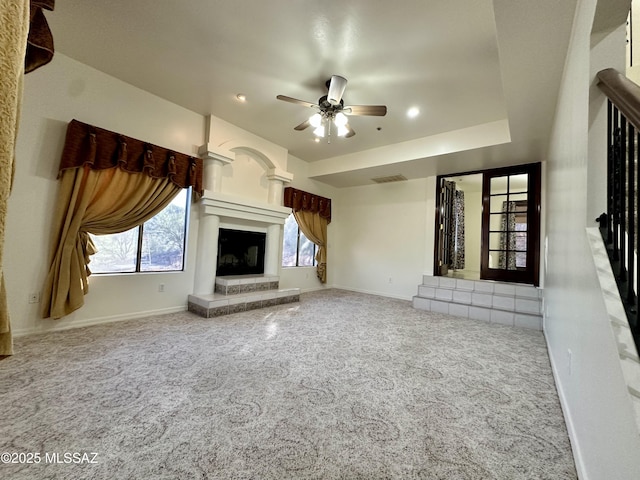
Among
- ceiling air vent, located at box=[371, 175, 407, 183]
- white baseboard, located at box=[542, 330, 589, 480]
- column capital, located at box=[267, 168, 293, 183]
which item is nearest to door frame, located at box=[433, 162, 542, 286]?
ceiling air vent, located at box=[371, 175, 407, 183]

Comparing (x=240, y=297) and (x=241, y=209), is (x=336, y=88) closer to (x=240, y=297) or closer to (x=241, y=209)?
(x=241, y=209)

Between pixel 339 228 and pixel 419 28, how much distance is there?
15.9ft

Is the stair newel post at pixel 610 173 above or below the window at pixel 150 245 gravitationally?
above

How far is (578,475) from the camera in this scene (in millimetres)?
1274

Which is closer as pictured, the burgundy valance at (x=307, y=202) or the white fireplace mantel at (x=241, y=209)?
the white fireplace mantel at (x=241, y=209)

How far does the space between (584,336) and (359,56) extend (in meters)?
2.87

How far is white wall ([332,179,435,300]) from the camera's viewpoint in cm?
554

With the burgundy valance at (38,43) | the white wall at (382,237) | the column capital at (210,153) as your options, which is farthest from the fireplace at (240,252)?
the burgundy valance at (38,43)

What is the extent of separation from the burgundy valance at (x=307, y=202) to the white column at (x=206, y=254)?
176 cm

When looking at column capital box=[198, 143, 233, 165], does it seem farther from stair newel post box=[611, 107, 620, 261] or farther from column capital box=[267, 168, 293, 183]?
stair newel post box=[611, 107, 620, 261]

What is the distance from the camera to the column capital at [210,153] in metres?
4.00

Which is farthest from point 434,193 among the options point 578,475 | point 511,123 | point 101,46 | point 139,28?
point 101,46

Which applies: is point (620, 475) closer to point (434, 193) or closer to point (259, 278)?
point (259, 278)

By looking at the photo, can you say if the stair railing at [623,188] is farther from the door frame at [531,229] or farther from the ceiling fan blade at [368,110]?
the door frame at [531,229]
